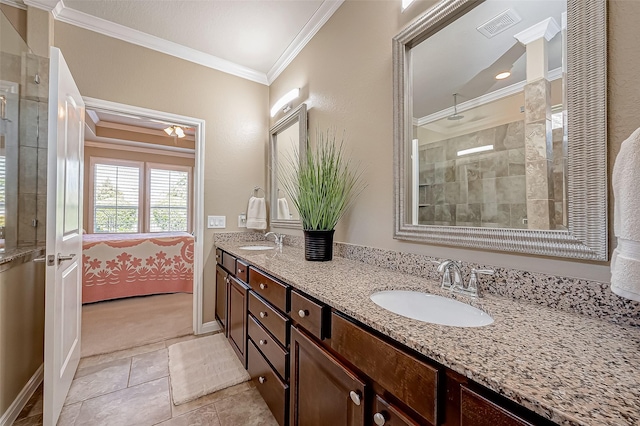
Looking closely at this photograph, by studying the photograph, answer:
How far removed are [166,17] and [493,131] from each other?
242 cm

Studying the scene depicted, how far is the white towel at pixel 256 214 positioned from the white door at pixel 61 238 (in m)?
1.29

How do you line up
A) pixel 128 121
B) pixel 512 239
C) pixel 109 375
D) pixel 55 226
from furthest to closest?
pixel 128 121 < pixel 109 375 < pixel 55 226 < pixel 512 239

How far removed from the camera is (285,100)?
2441 millimetres

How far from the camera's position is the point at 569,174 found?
822mm

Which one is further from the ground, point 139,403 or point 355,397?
point 355,397

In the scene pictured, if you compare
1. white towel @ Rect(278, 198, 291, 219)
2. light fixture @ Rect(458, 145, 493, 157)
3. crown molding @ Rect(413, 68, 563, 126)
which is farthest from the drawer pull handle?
white towel @ Rect(278, 198, 291, 219)

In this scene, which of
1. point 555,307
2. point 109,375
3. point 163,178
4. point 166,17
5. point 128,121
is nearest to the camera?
point 555,307

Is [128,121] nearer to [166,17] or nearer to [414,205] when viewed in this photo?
[166,17]

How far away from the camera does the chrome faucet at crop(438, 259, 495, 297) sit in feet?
3.18

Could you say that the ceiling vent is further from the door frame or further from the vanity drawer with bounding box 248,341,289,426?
the door frame

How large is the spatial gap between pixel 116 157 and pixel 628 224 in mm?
6600

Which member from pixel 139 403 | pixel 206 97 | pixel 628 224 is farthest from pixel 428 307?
pixel 206 97

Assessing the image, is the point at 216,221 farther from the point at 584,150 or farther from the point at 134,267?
the point at 584,150

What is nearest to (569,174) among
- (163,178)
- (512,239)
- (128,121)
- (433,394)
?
(512,239)
